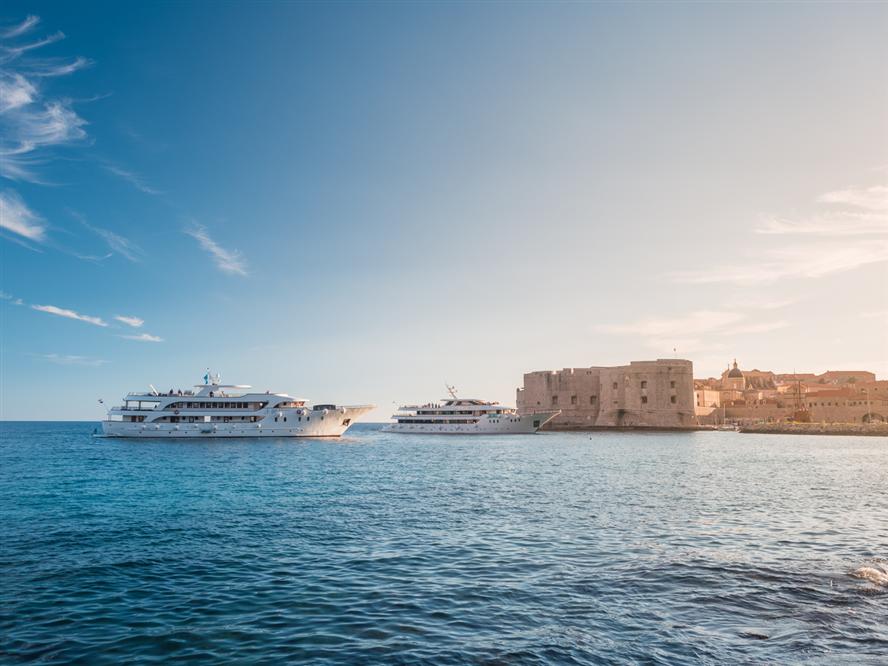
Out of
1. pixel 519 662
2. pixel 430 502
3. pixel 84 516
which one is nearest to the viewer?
pixel 519 662

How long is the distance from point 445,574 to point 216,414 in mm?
56238

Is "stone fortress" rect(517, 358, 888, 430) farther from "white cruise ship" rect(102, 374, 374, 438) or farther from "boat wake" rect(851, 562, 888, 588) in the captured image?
"boat wake" rect(851, 562, 888, 588)

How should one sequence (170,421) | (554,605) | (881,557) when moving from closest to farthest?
(554,605)
(881,557)
(170,421)

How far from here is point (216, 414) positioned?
205 ft

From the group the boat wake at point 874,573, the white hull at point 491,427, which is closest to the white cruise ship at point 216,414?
the white hull at point 491,427

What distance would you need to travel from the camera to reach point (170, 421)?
2491 inches

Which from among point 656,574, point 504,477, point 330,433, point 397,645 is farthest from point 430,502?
point 330,433

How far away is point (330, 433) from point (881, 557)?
59.4 m

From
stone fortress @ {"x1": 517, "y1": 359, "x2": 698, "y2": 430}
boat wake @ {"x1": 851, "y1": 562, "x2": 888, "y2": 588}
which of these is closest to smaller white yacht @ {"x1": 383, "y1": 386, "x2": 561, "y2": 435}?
stone fortress @ {"x1": 517, "y1": 359, "x2": 698, "y2": 430}

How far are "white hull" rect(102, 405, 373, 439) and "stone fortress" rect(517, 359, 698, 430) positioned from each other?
1681 inches

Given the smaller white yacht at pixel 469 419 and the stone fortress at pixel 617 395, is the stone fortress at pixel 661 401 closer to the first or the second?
the stone fortress at pixel 617 395

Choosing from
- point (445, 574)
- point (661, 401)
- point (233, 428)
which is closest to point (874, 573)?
point (445, 574)

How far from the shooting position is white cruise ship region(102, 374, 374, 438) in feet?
205

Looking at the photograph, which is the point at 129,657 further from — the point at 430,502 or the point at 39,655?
the point at 430,502
